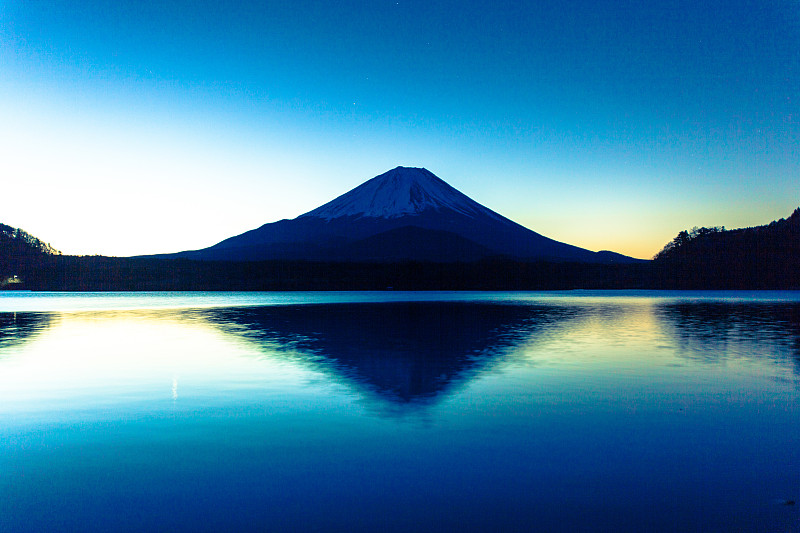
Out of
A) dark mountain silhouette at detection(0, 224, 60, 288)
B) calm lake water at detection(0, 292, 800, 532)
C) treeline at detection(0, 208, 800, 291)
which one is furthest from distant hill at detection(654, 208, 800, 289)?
dark mountain silhouette at detection(0, 224, 60, 288)

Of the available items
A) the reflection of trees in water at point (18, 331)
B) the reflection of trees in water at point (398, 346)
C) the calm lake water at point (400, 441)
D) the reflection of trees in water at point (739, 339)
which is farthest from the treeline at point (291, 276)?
the calm lake water at point (400, 441)

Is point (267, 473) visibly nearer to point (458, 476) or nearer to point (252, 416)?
point (458, 476)

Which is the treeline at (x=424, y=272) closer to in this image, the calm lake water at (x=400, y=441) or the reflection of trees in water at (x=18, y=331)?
the reflection of trees in water at (x=18, y=331)

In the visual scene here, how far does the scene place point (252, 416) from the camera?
12492mm

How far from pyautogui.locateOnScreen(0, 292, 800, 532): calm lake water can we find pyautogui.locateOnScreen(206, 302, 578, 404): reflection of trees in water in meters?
0.20

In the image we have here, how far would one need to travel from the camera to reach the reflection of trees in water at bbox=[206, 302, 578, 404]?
16.7 m

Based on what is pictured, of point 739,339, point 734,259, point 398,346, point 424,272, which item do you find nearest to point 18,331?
point 398,346

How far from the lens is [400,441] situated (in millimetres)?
10289

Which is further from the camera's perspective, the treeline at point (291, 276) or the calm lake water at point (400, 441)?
the treeline at point (291, 276)

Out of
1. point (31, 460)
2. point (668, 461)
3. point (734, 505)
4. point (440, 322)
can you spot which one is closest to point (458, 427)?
point (668, 461)

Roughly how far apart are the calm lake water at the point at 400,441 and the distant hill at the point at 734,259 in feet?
518

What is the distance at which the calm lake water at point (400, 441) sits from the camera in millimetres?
7156

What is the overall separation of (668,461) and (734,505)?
6.04ft

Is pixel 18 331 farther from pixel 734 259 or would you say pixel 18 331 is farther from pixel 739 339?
pixel 734 259
